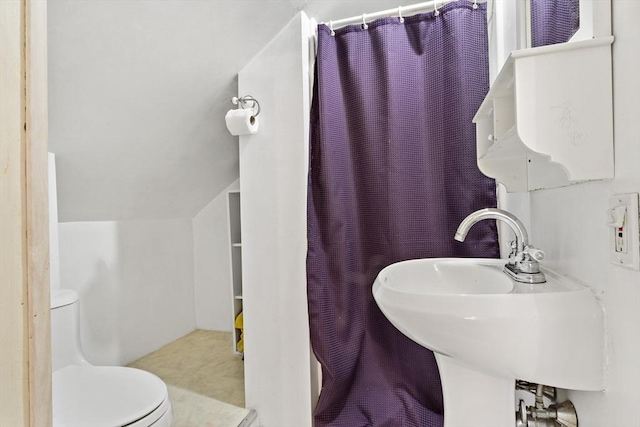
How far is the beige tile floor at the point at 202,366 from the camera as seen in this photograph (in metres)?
1.72

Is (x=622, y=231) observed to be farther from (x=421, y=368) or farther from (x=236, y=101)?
(x=236, y=101)

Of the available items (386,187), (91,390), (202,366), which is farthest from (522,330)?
(202,366)

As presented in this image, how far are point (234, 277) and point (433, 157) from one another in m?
1.30

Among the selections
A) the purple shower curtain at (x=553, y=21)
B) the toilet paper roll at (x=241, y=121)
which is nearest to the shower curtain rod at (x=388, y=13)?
the purple shower curtain at (x=553, y=21)

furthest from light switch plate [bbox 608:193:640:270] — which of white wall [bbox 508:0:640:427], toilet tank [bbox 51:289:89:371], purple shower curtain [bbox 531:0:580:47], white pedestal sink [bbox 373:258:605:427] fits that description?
toilet tank [bbox 51:289:89:371]

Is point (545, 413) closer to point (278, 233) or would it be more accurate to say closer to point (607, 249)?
point (607, 249)

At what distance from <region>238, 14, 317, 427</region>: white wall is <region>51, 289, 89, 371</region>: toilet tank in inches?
29.6

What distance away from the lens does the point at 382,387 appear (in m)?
1.35

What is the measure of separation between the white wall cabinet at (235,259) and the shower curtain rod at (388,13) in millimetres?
1042

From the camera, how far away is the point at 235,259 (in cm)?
194

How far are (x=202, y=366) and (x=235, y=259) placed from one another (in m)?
0.68

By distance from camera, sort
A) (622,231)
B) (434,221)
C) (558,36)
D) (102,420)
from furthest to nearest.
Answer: (434,221)
(102,420)
(558,36)
(622,231)

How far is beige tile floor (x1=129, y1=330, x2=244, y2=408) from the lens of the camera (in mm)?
1718

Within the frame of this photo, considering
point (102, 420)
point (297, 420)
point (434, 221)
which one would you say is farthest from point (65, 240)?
point (434, 221)
